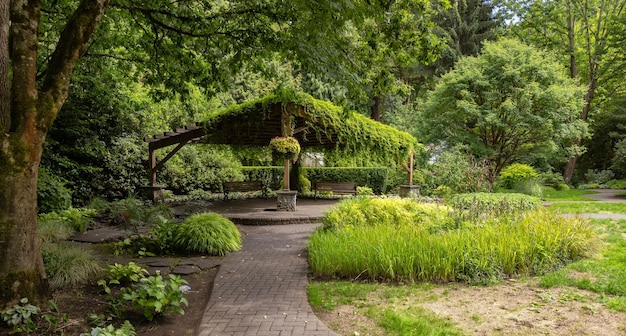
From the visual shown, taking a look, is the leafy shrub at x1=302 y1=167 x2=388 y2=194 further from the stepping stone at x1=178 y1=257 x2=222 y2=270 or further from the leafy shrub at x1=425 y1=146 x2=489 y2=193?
the stepping stone at x1=178 y1=257 x2=222 y2=270

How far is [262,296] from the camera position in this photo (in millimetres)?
4070

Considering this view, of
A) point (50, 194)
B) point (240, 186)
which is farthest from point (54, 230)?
point (240, 186)

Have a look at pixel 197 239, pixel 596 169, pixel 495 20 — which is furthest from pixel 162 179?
pixel 596 169

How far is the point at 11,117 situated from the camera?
3010 mm

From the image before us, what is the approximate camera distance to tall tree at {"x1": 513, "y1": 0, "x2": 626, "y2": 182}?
2094 cm

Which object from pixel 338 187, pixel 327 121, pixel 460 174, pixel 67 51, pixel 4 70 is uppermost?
pixel 327 121

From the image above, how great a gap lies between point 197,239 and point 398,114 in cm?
1955

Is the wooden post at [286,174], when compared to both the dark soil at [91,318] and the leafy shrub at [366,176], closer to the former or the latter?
the dark soil at [91,318]

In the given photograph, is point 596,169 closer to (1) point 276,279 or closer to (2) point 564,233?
(2) point 564,233

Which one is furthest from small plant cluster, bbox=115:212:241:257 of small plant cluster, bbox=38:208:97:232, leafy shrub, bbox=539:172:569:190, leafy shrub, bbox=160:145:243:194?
leafy shrub, bbox=539:172:569:190

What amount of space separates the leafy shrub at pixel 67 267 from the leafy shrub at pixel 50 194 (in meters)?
4.81

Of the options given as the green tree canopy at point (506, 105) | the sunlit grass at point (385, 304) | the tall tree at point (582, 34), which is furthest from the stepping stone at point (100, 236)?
the tall tree at point (582, 34)

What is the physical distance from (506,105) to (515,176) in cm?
315

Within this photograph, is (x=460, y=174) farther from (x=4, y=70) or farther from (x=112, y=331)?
(x=4, y=70)
